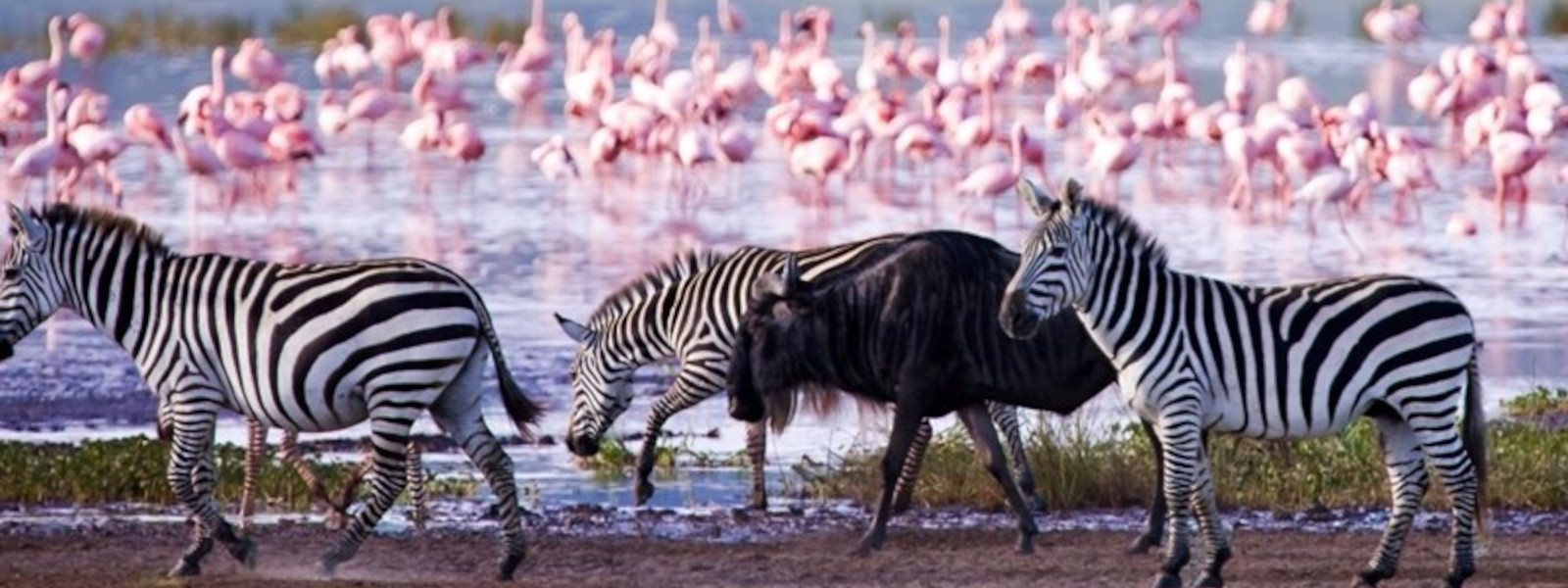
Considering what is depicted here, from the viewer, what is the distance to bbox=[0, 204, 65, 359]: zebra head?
897cm

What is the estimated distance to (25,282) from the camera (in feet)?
29.5

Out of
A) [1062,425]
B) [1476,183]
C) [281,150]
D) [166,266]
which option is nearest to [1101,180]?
[1476,183]

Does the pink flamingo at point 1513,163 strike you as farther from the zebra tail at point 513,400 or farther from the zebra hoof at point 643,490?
the zebra tail at point 513,400

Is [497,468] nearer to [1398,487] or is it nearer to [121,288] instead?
[121,288]

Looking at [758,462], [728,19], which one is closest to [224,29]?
[728,19]

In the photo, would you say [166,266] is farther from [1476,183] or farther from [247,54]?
[247,54]

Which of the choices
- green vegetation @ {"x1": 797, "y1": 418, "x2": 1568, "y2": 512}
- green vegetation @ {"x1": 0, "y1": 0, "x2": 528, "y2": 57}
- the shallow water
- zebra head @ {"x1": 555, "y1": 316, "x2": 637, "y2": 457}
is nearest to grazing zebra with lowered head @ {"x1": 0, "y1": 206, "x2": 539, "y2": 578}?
zebra head @ {"x1": 555, "y1": 316, "x2": 637, "y2": 457}

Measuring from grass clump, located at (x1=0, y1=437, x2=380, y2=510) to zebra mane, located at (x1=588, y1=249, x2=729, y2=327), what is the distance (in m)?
0.83

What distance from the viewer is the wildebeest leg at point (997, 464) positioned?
372 inches

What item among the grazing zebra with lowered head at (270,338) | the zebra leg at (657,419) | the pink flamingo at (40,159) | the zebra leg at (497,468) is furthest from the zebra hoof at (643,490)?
the pink flamingo at (40,159)

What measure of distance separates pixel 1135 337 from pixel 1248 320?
33 cm

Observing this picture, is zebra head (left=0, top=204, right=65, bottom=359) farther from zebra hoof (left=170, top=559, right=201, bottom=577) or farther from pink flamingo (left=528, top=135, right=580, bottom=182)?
pink flamingo (left=528, top=135, right=580, bottom=182)

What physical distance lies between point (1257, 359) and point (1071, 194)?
65 cm

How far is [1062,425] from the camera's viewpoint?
35.3ft
